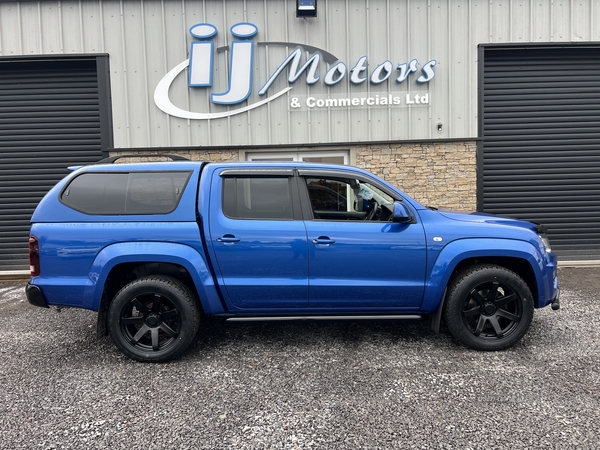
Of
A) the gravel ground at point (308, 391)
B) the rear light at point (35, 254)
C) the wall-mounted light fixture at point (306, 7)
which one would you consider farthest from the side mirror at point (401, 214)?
the wall-mounted light fixture at point (306, 7)

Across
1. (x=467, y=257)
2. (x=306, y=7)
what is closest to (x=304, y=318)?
(x=467, y=257)

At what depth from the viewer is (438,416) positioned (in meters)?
2.74

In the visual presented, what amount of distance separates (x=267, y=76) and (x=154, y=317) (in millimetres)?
5622

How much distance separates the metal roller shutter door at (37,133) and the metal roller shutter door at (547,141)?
798cm

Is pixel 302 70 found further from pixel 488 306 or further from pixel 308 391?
pixel 308 391

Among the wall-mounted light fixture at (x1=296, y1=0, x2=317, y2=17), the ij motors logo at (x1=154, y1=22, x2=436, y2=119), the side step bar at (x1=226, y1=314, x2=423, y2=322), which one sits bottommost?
the side step bar at (x1=226, y1=314, x2=423, y2=322)

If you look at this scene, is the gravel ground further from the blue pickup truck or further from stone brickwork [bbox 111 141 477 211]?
stone brickwork [bbox 111 141 477 211]

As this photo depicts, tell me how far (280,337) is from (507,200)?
6335 mm

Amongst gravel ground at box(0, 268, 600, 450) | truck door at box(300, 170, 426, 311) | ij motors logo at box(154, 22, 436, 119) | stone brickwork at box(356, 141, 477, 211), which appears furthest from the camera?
stone brickwork at box(356, 141, 477, 211)

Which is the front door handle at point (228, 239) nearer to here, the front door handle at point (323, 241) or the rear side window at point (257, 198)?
the rear side window at point (257, 198)

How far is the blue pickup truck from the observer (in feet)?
11.6

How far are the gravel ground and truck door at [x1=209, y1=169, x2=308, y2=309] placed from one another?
601mm

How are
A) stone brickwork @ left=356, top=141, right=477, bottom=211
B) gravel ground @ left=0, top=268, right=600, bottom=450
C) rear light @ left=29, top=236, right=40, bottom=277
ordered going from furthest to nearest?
1. stone brickwork @ left=356, top=141, right=477, bottom=211
2. rear light @ left=29, top=236, right=40, bottom=277
3. gravel ground @ left=0, top=268, right=600, bottom=450

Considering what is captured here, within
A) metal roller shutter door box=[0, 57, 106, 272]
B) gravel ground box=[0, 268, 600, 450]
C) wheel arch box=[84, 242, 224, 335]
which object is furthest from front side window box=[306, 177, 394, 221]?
metal roller shutter door box=[0, 57, 106, 272]
